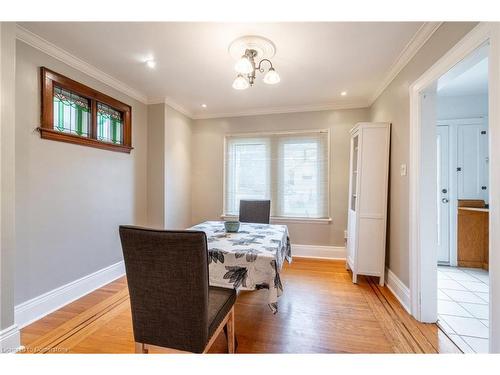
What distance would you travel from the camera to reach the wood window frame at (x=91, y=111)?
1980mm

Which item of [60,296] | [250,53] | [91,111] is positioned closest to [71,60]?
[91,111]

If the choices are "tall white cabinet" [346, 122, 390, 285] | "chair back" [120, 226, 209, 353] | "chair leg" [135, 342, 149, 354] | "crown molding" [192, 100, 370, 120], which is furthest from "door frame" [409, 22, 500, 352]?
"chair leg" [135, 342, 149, 354]

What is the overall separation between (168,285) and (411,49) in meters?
2.73

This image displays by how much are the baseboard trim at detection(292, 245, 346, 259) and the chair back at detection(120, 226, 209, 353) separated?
2.80 metres

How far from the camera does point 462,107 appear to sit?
10.6ft

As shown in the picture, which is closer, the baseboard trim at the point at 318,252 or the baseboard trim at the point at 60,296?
the baseboard trim at the point at 60,296

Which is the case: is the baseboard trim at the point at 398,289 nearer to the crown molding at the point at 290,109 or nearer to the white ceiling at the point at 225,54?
the white ceiling at the point at 225,54

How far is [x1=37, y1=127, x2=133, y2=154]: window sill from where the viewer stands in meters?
1.99

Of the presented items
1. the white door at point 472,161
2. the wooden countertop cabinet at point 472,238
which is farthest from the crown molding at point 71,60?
the wooden countertop cabinet at point 472,238

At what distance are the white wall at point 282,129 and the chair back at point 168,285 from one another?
2.81 meters

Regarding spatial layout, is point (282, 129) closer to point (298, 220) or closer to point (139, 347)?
point (298, 220)

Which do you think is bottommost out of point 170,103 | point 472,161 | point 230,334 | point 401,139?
point 230,334

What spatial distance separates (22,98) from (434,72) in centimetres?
333

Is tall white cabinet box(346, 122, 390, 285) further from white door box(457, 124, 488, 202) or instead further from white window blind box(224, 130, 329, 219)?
white door box(457, 124, 488, 202)
